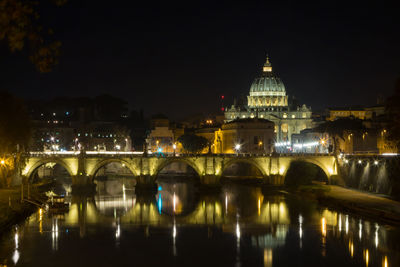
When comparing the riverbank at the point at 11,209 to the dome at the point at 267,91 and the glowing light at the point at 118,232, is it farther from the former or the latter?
the dome at the point at 267,91

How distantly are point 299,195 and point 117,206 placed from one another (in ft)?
58.2

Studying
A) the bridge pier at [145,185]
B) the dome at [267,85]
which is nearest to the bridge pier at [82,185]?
the bridge pier at [145,185]

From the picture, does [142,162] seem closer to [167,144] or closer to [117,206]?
[117,206]

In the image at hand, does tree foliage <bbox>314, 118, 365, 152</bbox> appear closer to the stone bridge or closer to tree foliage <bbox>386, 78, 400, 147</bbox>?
the stone bridge

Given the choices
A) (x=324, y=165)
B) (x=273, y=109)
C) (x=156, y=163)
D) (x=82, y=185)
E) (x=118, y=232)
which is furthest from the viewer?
(x=273, y=109)

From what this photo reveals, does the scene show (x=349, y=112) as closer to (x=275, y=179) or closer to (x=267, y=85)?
(x=267, y=85)

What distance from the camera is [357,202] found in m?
46.3

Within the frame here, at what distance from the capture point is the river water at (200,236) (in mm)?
31688

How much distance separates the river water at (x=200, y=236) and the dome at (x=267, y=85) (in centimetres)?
11741

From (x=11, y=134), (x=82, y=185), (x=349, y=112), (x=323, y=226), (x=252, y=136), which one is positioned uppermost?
(x=349, y=112)

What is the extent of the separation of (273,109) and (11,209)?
12478cm

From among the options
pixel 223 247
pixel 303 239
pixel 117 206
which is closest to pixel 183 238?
pixel 223 247

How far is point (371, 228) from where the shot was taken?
1497 inches

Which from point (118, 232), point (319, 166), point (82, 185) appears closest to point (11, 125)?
point (82, 185)
